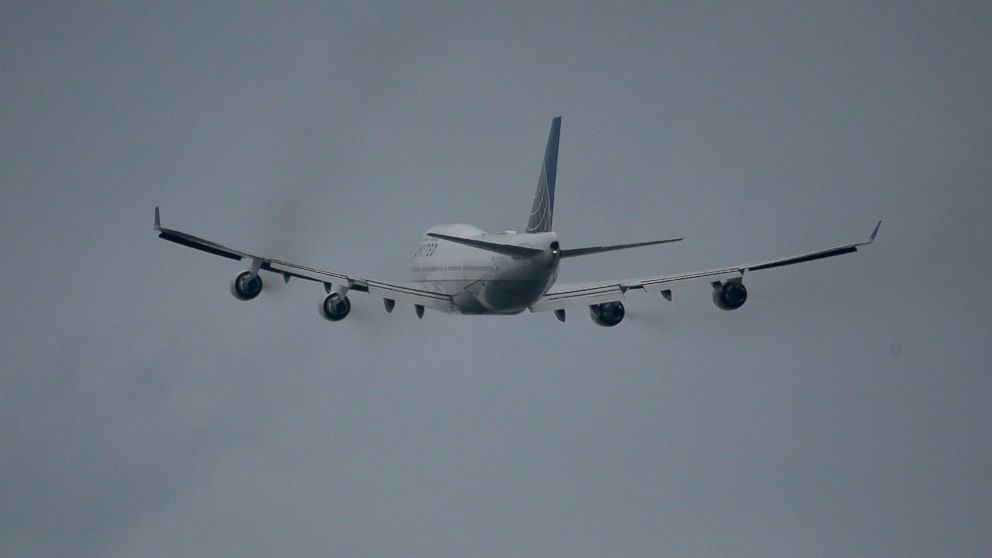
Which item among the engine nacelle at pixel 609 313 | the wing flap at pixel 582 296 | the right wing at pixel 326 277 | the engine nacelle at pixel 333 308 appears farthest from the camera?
the engine nacelle at pixel 609 313

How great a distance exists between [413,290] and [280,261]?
8.02 meters

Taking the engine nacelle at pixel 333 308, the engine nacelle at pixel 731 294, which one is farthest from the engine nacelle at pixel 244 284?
the engine nacelle at pixel 731 294

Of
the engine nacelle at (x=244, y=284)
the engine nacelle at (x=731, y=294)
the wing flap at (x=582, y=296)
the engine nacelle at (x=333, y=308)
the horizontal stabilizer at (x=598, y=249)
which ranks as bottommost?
the engine nacelle at (x=244, y=284)

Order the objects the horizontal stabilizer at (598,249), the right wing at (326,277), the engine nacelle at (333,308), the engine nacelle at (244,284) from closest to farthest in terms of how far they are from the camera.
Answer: the horizontal stabilizer at (598,249)
the right wing at (326,277)
the engine nacelle at (244,284)
the engine nacelle at (333,308)

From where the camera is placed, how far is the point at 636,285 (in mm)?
79625

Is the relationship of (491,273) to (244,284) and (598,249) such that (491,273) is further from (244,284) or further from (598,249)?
(244,284)

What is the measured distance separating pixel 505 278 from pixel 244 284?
39.5ft

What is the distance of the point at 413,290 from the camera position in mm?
79625

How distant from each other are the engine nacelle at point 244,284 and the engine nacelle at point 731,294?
2250 cm

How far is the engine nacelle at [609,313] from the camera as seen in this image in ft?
Result: 268

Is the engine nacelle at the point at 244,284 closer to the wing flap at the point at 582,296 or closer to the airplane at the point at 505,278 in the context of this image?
the airplane at the point at 505,278

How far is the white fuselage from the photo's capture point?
7262cm

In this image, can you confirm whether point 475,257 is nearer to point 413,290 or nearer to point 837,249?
point 413,290

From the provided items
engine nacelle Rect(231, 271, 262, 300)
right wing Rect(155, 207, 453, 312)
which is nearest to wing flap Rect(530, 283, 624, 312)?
right wing Rect(155, 207, 453, 312)
